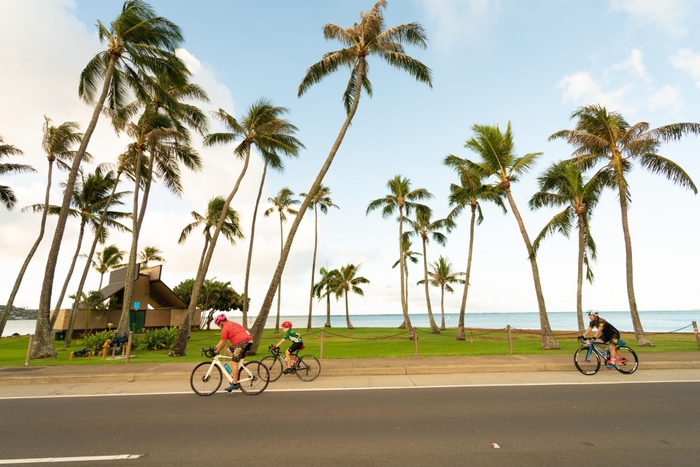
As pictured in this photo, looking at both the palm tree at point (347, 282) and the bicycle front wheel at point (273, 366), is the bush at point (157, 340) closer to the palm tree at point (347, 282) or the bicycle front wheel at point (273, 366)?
the bicycle front wheel at point (273, 366)

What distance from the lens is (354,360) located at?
44.2 feet

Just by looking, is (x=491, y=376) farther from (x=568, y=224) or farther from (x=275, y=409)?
(x=568, y=224)

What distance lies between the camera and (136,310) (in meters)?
36.2

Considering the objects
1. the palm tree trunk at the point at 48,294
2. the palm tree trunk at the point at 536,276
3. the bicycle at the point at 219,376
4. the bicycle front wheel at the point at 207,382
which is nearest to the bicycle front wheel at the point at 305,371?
the bicycle at the point at 219,376

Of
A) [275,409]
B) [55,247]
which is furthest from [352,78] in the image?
[275,409]

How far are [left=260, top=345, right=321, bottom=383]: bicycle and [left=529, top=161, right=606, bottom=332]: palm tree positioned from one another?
A: 12447 millimetres

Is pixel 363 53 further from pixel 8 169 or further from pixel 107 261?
pixel 107 261

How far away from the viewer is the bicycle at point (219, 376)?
8.76 m

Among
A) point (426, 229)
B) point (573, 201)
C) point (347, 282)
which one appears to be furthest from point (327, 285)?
point (573, 201)

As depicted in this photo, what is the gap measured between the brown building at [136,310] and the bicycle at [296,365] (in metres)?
27.4

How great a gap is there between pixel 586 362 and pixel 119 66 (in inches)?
866

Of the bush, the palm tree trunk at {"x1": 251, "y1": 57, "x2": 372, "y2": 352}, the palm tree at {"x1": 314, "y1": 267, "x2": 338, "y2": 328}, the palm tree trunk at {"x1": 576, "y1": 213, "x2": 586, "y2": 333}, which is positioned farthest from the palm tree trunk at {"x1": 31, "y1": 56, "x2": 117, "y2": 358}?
the palm tree at {"x1": 314, "y1": 267, "x2": 338, "y2": 328}

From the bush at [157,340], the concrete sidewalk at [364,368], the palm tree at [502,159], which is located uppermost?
the palm tree at [502,159]

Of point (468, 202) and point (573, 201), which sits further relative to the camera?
point (468, 202)
